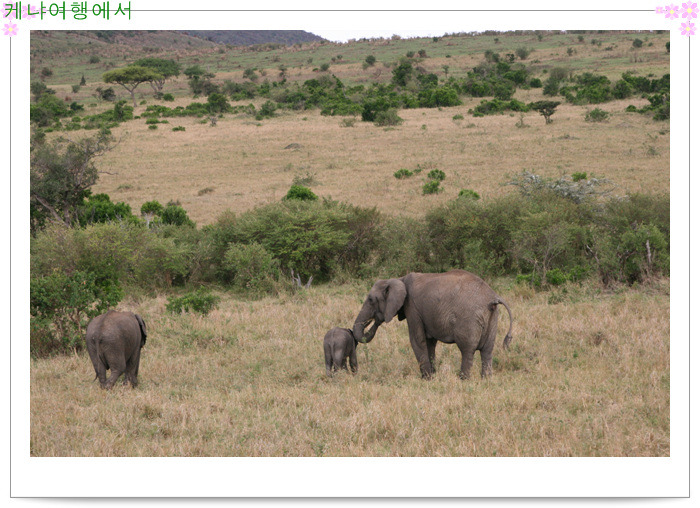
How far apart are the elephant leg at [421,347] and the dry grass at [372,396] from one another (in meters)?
0.25

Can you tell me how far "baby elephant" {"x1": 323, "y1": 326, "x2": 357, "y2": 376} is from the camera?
9281 mm

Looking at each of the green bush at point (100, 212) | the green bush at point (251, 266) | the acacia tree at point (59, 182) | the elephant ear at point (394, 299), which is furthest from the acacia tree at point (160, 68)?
the elephant ear at point (394, 299)

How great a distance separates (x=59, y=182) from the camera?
76.3 feet

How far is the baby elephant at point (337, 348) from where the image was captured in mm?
9281

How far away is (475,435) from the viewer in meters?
6.80

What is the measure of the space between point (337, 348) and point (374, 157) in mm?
28813

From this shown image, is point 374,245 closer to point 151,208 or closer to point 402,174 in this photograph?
point 151,208

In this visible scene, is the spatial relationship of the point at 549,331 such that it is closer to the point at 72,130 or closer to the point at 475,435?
the point at 475,435

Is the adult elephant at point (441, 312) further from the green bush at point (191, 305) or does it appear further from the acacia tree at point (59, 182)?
the acacia tree at point (59, 182)

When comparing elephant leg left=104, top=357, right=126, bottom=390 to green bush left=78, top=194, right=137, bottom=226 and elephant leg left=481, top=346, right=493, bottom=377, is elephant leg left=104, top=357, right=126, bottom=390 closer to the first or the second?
elephant leg left=481, top=346, right=493, bottom=377
